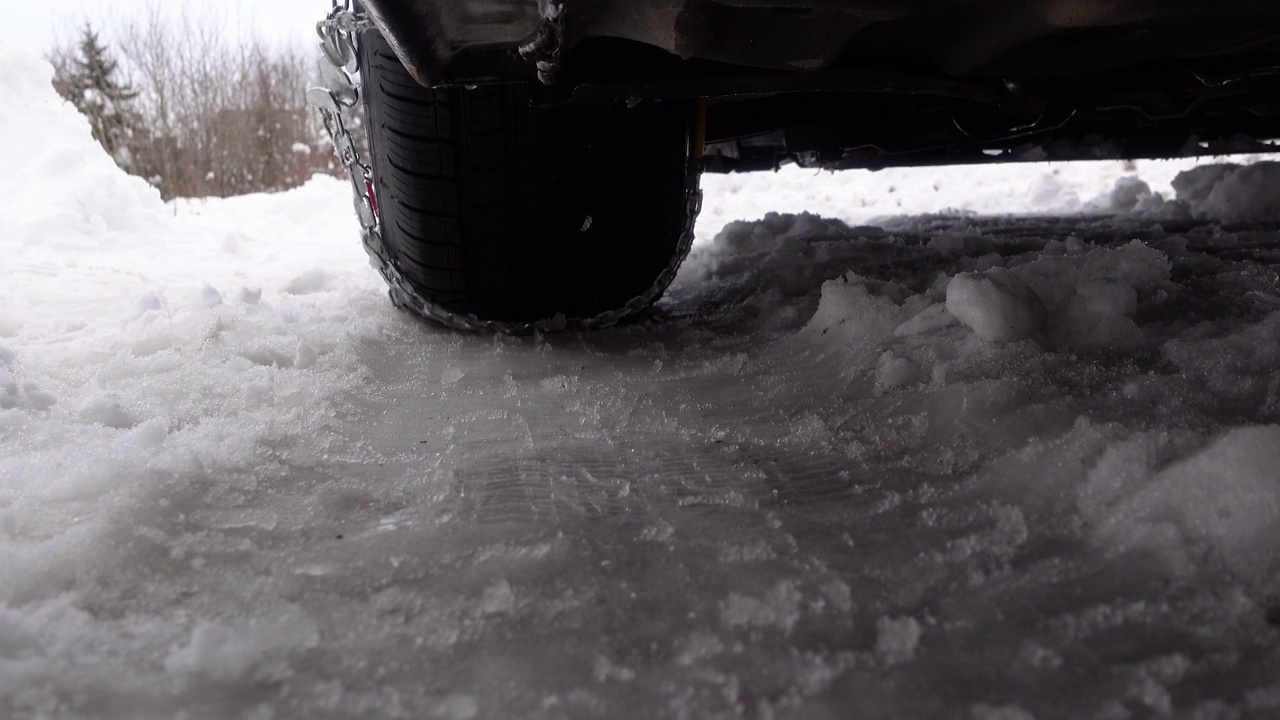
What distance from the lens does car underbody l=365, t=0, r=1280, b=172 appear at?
100 cm

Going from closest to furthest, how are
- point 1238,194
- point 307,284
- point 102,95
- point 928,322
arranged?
point 928,322 < point 307,284 < point 1238,194 < point 102,95

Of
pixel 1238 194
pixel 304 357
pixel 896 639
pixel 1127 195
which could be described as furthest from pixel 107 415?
pixel 1127 195

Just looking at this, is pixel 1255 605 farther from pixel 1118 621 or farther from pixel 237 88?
pixel 237 88

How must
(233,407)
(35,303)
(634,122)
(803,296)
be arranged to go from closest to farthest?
(233,407)
(634,122)
(803,296)
(35,303)

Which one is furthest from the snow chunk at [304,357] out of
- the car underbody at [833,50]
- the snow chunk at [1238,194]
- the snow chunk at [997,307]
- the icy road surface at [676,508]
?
the snow chunk at [1238,194]

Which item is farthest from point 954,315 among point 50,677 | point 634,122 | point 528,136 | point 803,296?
point 50,677

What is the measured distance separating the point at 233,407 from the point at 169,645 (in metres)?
0.62

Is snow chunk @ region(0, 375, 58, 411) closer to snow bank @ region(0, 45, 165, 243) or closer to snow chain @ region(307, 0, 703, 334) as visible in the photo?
snow chain @ region(307, 0, 703, 334)

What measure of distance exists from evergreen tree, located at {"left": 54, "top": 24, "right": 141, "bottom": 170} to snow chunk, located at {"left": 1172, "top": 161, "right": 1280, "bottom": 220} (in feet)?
24.7

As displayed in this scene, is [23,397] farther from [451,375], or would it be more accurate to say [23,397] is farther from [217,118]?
[217,118]

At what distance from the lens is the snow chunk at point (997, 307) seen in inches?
47.8

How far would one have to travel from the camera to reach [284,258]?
3.16 metres

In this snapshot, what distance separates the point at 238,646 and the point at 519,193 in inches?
41.4

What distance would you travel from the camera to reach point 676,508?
0.95 meters
